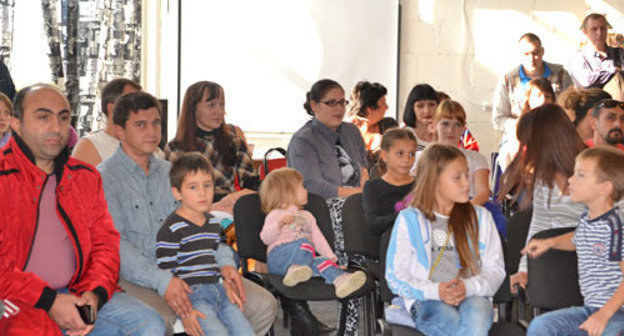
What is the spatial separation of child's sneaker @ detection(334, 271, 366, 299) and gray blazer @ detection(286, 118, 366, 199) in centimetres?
110

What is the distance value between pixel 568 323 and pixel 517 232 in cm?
65

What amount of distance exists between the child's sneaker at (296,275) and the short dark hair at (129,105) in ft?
3.07

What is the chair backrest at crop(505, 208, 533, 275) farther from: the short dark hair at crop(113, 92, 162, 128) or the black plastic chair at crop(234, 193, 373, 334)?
the short dark hair at crop(113, 92, 162, 128)

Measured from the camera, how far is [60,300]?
8.50 feet

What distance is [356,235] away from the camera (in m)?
3.68

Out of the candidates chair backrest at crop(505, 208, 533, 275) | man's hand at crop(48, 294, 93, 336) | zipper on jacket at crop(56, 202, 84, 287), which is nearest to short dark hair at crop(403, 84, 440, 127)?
chair backrest at crop(505, 208, 533, 275)

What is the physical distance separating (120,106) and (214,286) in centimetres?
90

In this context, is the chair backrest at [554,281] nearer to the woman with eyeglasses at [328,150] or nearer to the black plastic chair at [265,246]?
the black plastic chair at [265,246]

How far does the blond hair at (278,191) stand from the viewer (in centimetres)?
370

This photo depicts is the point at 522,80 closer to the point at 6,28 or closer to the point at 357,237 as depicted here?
the point at 357,237

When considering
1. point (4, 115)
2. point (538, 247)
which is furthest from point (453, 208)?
point (4, 115)

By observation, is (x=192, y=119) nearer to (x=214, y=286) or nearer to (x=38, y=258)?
(x=214, y=286)

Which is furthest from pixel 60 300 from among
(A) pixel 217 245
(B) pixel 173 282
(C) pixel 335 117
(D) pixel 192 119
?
(C) pixel 335 117

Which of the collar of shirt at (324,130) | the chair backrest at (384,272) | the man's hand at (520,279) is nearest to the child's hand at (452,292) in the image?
the chair backrest at (384,272)
